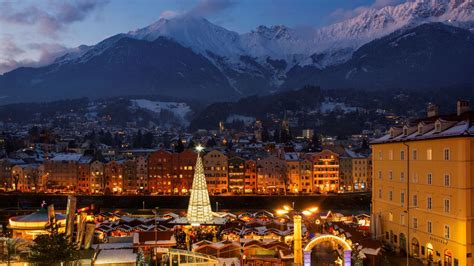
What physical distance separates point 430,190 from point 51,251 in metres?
23.9

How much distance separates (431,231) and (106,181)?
85124 millimetres

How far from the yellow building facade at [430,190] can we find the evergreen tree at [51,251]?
20458 millimetres

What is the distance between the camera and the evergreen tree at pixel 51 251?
29938mm

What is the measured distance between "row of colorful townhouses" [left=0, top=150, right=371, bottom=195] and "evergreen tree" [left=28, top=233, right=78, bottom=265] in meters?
74.2

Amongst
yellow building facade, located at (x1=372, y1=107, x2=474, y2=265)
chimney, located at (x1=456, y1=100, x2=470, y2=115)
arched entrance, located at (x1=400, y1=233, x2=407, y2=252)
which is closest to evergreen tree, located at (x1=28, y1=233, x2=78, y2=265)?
yellow building facade, located at (x1=372, y1=107, x2=474, y2=265)

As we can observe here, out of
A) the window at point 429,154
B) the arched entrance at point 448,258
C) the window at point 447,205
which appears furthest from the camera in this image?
the window at point 429,154

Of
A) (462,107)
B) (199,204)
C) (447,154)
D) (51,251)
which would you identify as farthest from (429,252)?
(51,251)

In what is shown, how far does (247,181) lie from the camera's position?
10662cm

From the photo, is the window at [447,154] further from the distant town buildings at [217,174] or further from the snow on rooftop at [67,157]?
the snow on rooftop at [67,157]

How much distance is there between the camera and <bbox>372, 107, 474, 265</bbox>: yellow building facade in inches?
1296

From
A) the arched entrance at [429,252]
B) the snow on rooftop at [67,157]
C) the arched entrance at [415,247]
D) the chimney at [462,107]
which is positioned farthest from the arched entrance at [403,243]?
the snow on rooftop at [67,157]

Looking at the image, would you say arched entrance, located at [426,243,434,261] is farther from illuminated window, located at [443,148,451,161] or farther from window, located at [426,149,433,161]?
illuminated window, located at [443,148,451,161]

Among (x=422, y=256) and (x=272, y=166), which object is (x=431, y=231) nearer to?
(x=422, y=256)

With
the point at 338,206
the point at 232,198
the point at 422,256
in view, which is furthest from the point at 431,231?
the point at 232,198
